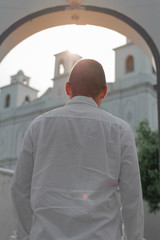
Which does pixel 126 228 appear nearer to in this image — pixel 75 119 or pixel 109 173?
pixel 109 173

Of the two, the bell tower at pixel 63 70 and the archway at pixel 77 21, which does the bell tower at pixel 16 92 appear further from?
the archway at pixel 77 21

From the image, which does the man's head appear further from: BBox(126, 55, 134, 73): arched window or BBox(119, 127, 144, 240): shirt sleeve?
BBox(126, 55, 134, 73): arched window

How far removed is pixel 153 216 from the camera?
3.98 metres

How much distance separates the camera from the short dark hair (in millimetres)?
1022

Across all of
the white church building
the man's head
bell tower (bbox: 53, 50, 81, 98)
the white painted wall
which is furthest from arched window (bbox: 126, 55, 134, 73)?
the man's head

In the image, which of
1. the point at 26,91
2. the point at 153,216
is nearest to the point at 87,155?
the point at 153,216

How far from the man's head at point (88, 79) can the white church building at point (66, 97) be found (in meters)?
16.7

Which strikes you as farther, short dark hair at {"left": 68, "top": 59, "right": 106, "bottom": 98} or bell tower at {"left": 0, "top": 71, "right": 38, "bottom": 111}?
bell tower at {"left": 0, "top": 71, "right": 38, "bottom": 111}

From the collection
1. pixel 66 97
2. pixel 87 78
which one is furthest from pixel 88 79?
pixel 66 97

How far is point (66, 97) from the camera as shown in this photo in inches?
846

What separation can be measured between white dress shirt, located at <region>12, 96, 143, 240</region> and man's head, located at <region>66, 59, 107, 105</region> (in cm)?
2

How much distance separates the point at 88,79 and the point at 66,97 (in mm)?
20524

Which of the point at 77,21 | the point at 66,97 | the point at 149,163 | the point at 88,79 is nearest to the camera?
the point at 88,79

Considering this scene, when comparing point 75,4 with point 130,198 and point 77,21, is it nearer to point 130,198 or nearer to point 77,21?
point 77,21
